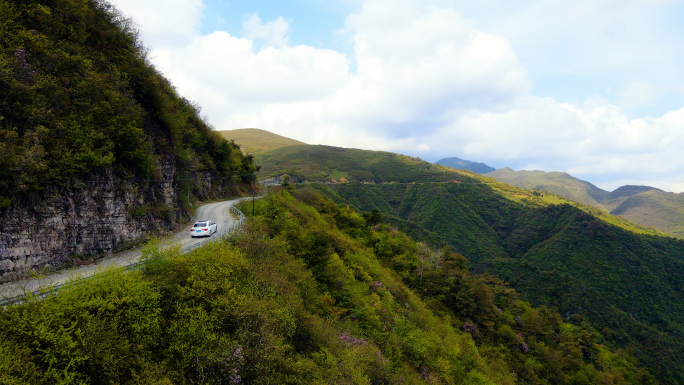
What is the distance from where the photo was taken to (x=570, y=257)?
92.9 m

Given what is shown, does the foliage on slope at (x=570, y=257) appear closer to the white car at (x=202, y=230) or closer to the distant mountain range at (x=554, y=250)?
the distant mountain range at (x=554, y=250)

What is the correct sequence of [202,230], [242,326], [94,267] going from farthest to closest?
A: [202,230] → [94,267] → [242,326]

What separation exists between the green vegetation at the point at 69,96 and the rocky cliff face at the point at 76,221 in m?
0.65

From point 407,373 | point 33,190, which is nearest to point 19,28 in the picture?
point 33,190

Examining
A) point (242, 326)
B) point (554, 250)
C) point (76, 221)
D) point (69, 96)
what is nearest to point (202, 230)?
point (76, 221)

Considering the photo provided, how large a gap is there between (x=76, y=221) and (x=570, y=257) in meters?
119

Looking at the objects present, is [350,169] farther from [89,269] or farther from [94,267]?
[89,269]

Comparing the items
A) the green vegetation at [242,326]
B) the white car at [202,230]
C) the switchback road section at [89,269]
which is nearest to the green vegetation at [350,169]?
the switchback road section at [89,269]

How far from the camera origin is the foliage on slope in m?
66.6

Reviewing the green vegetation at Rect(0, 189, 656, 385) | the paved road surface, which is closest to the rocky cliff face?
the paved road surface

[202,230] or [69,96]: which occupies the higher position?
[69,96]

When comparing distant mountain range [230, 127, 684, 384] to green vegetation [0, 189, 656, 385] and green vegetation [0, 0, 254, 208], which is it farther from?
green vegetation [0, 0, 254, 208]

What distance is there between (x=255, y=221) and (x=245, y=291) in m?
11.7

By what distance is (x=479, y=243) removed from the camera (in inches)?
4146
